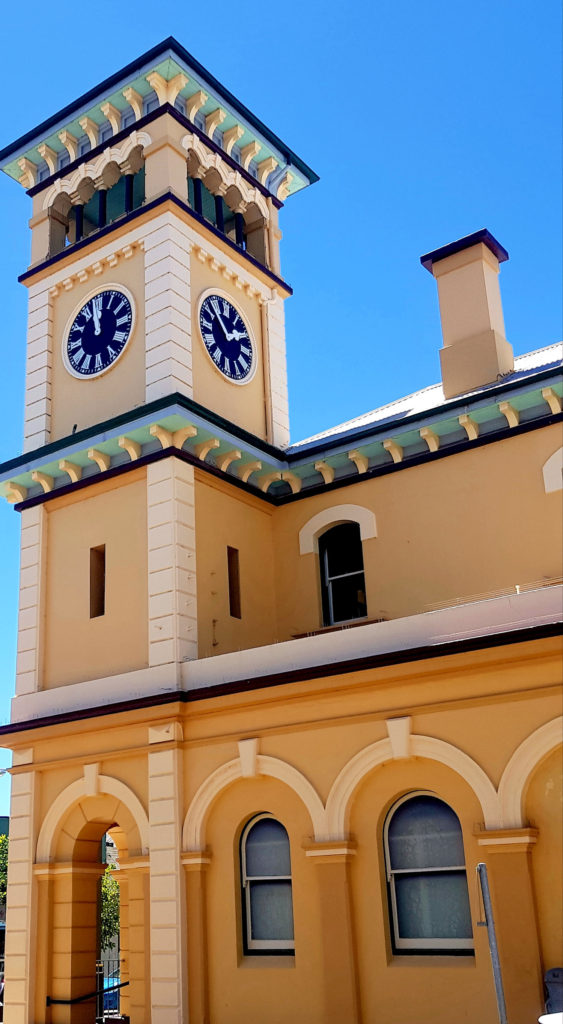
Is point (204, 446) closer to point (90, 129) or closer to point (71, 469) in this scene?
point (71, 469)

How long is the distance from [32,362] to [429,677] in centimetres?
1180

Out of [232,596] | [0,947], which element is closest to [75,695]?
[232,596]

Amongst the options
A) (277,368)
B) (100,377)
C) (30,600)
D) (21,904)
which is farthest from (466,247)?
(21,904)

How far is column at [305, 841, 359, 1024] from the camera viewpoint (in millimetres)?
13453

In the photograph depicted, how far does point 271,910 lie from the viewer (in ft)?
49.0

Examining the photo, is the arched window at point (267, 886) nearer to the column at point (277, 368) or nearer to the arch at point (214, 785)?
the arch at point (214, 785)

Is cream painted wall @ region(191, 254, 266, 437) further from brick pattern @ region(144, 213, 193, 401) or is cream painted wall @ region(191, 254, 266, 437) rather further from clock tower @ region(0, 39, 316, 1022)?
brick pattern @ region(144, 213, 193, 401)

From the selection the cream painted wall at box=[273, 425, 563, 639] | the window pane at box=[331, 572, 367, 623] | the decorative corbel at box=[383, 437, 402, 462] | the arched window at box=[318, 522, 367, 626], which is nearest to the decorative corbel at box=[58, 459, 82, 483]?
the cream painted wall at box=[273, 425, 563, 639]

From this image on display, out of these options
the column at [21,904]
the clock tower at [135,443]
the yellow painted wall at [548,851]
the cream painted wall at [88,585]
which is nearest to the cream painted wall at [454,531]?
the clock tower at [135,443]

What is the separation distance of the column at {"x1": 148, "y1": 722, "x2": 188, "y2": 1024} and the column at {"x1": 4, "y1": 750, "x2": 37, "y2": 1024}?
8.91ft

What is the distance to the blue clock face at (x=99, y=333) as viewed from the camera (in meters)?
20.0

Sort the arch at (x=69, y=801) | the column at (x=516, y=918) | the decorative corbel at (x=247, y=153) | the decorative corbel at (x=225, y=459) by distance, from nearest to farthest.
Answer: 1. the column at (x=516, y=918)
2. the arch at (x=69, y=801)
3. the decorative corbel at (x=225, y=459)
4. the decorative corbel at (x=247, y=153)

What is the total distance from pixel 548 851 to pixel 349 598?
721 cm

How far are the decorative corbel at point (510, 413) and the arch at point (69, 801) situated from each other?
29.1ft
